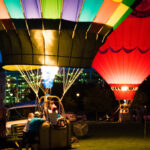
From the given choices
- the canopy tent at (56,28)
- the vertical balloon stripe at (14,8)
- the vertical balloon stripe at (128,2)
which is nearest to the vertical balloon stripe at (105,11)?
the canopy tent at (56,28)

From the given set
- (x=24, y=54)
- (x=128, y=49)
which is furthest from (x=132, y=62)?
(x=24, y=54)

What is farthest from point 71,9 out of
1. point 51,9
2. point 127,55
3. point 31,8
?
point 127,55

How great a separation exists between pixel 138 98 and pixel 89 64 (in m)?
46.3

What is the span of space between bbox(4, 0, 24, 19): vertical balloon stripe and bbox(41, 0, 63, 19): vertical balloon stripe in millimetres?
790

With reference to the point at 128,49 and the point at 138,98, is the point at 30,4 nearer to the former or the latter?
the point at 128,49

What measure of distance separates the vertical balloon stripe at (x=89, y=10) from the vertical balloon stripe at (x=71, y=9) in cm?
19

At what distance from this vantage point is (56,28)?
12.2 m

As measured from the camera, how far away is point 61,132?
11.7m

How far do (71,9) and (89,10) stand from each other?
684mm

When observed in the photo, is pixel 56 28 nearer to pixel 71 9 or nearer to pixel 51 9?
pixel 51 9

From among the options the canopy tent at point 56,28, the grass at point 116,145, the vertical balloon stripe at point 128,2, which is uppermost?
the vertical balloon stripe at point 128,2

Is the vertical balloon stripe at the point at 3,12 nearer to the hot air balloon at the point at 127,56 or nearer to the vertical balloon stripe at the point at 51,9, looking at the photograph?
the vertical balloon stripe at the point at 51,9

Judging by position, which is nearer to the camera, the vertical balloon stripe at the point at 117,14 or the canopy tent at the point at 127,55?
the vertical balloon stripe at the point at 117,14

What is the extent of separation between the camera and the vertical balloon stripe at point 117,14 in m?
12.8
